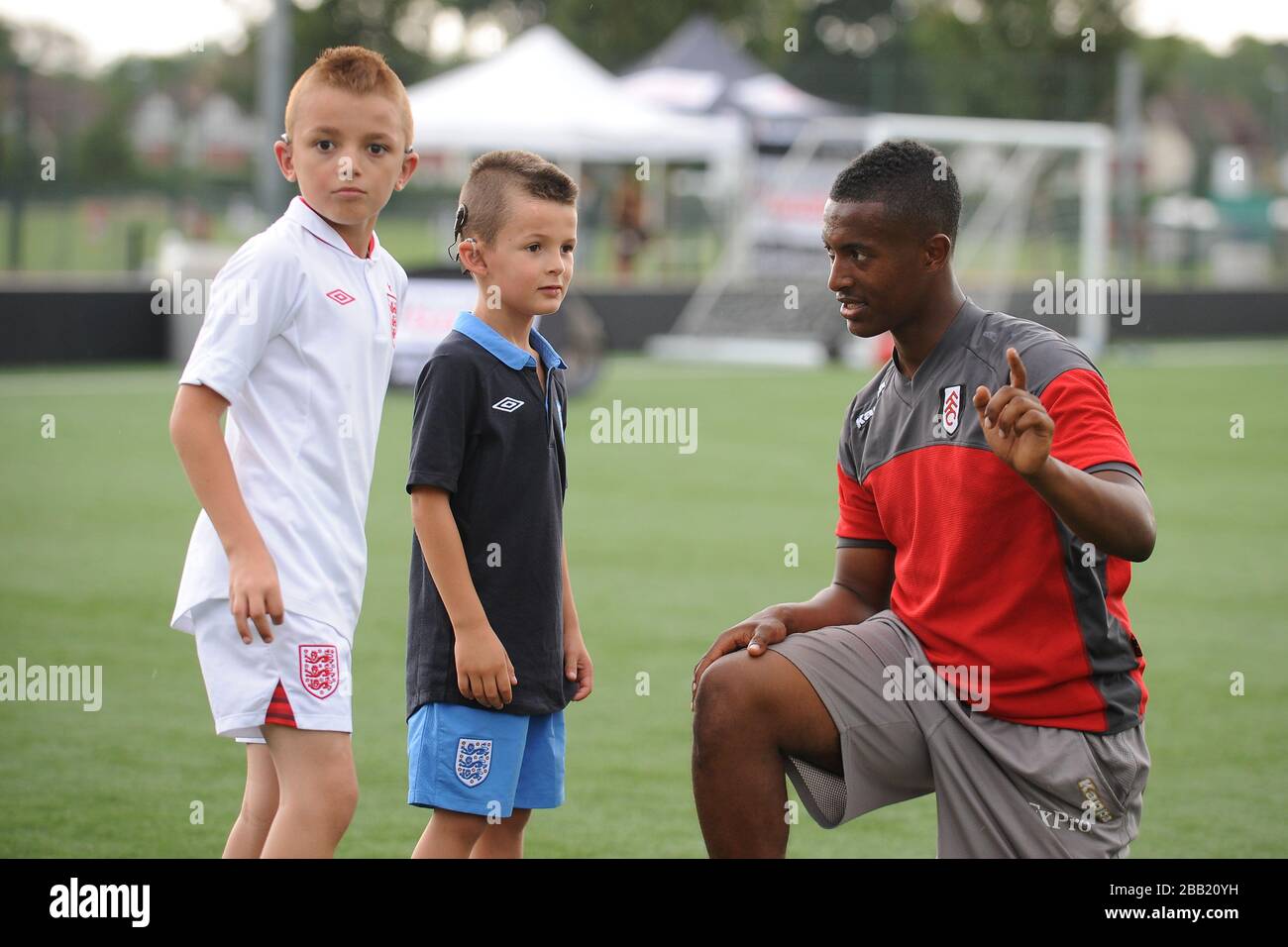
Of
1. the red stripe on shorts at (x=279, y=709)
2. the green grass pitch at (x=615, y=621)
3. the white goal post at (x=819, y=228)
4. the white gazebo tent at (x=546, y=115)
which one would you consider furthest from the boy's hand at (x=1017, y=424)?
the white gazebo tent at (x=546, y=115)

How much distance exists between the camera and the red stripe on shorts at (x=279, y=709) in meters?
2.99

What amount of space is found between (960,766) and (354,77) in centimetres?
188

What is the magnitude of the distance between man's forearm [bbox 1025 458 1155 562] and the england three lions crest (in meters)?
1.38

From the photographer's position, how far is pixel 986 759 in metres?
3.20

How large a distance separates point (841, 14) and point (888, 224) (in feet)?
224

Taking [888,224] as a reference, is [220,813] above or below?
below

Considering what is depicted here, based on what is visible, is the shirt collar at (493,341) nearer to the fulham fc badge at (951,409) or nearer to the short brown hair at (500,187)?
the short brown hair at (500,187)

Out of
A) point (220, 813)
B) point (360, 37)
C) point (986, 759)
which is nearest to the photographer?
point (986, 759)

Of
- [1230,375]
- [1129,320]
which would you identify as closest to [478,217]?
[1230,375]

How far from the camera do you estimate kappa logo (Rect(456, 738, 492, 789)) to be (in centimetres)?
315

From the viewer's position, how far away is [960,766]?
3230 mm

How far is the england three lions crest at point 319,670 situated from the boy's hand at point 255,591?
14 cm

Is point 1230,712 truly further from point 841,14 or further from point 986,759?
point 841,14

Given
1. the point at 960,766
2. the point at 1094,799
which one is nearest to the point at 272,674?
the point at 960,766
